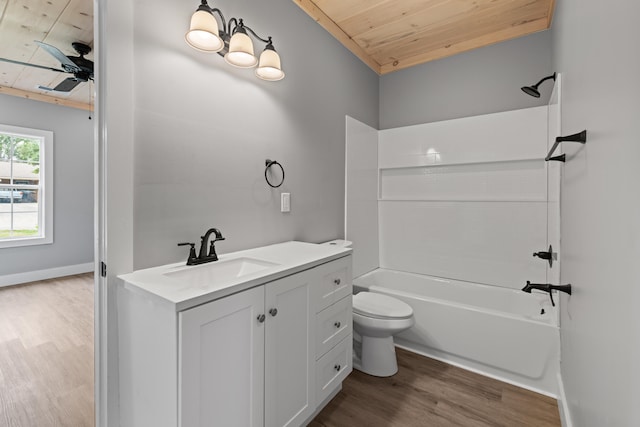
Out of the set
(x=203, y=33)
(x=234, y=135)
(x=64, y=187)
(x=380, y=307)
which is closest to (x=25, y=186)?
(x=64, y=187)

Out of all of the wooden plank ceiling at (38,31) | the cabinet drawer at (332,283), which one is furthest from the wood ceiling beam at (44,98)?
the cabinet drawer at (332,283)

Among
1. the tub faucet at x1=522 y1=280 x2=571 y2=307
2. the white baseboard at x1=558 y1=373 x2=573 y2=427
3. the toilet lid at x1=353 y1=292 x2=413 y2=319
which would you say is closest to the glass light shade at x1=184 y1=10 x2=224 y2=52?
the toilet lid at x1=353 y1=292 x2=413 y2=319

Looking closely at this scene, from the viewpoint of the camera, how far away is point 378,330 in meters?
1.99

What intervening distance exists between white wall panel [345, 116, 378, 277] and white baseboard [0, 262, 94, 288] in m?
4.47

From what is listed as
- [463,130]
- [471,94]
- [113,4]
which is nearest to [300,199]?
[113,4]

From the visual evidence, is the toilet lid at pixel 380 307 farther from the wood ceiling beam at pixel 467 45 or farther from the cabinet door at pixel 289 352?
the wood ceiling beam at pixel 467 45

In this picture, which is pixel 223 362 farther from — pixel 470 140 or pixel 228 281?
pixel 470 140

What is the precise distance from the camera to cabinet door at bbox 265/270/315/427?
1.24 meters

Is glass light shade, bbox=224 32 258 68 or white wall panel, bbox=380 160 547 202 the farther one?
white wall panel, bbox=380 160 547 202

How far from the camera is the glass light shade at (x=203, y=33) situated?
1.29 meters

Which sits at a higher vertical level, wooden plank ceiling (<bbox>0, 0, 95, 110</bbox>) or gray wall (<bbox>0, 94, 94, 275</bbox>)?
wooden plank ceiling (<bbox>0, 0, 95, 110</bbox>)

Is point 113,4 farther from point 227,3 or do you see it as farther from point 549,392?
point 549,392

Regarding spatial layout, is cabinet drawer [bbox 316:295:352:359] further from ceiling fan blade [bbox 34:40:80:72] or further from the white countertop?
ceiling fan blade [bbox 34:40:80:72]

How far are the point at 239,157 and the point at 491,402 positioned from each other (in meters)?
2.15
